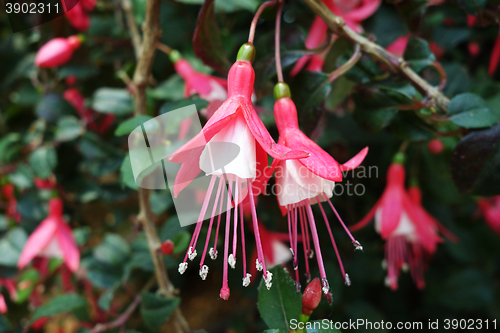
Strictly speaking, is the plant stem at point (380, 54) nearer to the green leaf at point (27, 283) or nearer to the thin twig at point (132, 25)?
the thin twig at point (132, 25)

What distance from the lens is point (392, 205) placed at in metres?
0.60

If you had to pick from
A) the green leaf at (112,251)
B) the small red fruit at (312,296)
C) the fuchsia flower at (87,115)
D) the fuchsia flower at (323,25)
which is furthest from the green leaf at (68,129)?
the small red fruit at (312,296)

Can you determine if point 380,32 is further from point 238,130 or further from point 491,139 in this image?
point 238,130

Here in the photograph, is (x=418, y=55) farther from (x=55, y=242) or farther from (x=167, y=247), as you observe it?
(x=55, y=242)

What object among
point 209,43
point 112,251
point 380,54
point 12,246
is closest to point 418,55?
point 380,54

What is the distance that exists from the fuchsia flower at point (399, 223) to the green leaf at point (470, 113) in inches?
7.4

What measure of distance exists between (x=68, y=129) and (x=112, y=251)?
0.28m

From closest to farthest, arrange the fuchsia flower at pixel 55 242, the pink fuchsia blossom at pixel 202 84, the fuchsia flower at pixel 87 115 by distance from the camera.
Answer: the pink fuchsia blossom at pixel 202 84 → the fuchsia flower at pixel 55 242 → the fuchsia flower at pixel 87 115

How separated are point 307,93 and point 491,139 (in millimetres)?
257

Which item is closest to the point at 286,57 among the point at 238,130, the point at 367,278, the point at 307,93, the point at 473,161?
the point at 307,93

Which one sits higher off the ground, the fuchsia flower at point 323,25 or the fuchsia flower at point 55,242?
the fuchsia flower at point 323,25

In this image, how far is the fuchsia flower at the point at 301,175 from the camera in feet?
1.06

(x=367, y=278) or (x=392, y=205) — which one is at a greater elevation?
(x=392, y=205)

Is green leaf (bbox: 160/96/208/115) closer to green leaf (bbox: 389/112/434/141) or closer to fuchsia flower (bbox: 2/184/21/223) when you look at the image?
green leaf (bbox: 389/112/434/141)
